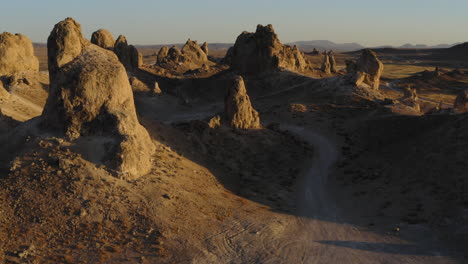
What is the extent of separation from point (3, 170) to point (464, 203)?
26.3 meters

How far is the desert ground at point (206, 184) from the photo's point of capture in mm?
19391

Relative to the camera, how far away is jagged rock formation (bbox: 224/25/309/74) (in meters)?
70.4

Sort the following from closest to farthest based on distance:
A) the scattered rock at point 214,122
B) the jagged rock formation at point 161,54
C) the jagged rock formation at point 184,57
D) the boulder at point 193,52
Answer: the scattered rock at point 214,122 < the jagged rock formation at point 184,57 < the jagged rock formation at point 161,54 < the boulder at point 193,52

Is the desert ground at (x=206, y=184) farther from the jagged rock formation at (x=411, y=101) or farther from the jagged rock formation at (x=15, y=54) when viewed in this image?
the jagged rock formation at (x=15, y=54)

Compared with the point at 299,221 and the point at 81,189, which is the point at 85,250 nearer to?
the point at 81,189

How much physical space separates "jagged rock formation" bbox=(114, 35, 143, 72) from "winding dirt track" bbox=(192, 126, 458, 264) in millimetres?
57467

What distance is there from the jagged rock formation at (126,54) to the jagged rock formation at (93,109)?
162 ft

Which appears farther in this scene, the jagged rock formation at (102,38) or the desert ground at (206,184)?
the jagged rock formation at (102,38)

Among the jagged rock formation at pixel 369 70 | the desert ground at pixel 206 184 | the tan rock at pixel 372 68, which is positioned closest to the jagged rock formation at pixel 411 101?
the jagged rock formation at pixel 369 70

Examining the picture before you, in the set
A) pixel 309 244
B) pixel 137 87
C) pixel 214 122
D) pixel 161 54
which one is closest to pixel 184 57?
pixel 161 54

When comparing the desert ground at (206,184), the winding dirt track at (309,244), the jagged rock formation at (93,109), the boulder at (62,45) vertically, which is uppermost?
the boulder at (62,45)

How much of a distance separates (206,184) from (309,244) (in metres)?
8.30

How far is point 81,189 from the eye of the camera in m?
21.0

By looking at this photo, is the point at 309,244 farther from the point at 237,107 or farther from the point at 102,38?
the point at 102,38
